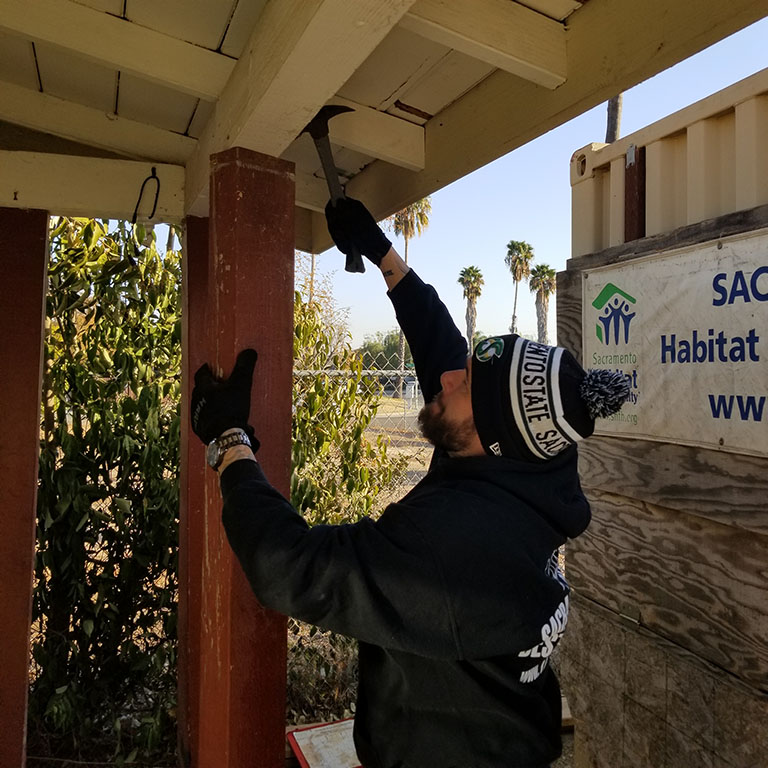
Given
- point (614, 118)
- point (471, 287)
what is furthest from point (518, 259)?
point (614, 118)

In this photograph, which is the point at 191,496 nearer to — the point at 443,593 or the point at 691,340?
the point at 443,593

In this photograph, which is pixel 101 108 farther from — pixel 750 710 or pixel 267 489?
pixel 750 710

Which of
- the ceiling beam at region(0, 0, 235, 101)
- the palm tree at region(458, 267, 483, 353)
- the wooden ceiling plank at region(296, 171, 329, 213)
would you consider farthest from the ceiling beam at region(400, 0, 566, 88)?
the palm tree at region(458, 267, 483, 353)

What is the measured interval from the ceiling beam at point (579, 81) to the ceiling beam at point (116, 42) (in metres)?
0.69

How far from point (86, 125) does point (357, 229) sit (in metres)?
1.06

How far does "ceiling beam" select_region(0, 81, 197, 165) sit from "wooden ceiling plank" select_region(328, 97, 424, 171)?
0.63 meters

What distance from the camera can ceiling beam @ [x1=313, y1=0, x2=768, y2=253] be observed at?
1315 millimetres

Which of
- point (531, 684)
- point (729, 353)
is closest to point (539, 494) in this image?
point (531, 684)

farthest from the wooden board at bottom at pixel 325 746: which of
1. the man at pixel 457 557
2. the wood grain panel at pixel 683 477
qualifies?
the wood grain panel at pixel 683 477

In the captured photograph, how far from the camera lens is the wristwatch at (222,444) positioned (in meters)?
1.52

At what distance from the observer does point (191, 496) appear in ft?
8.20

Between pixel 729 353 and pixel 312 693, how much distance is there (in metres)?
3.10

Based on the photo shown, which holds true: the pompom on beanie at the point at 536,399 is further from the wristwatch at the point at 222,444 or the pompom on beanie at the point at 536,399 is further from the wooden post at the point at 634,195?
the wooden post at the point at 634,195

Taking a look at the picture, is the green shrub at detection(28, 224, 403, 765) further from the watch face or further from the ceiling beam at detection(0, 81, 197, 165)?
the watch face
